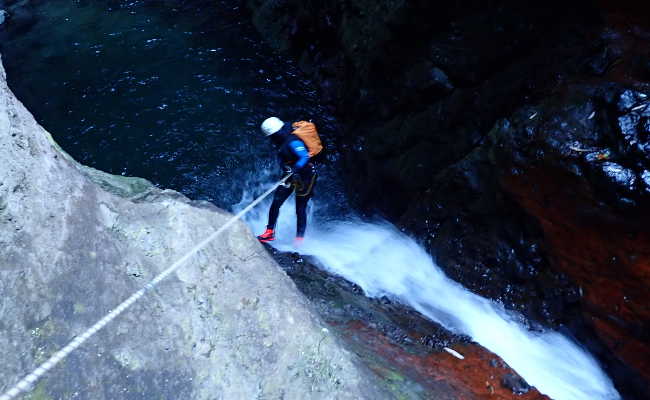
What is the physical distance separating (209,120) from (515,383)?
8.07 m

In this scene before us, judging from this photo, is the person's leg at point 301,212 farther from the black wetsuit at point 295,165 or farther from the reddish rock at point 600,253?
the reddish rock at point 600,253

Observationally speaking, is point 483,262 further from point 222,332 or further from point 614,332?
point 222,332

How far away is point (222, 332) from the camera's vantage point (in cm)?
280

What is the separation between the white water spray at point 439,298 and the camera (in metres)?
4.81

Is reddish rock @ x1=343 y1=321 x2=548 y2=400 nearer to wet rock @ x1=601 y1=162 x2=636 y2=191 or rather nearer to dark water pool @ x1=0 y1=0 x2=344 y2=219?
wet rock @ x1=601 y1=162 x2=636 y2=191

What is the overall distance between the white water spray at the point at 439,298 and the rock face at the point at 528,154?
0.72 ft

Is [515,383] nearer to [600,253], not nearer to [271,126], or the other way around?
[600,253]

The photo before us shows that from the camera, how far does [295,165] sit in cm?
607

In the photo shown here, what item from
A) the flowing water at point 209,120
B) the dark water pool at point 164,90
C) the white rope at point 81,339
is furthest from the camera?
the dark water pool at point 164,90

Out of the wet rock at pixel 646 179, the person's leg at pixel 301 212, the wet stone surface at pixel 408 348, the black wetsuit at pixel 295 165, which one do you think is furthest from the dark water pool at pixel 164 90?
the wet rock at pixel 646 179

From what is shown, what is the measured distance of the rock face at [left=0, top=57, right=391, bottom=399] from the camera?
2.29 meters

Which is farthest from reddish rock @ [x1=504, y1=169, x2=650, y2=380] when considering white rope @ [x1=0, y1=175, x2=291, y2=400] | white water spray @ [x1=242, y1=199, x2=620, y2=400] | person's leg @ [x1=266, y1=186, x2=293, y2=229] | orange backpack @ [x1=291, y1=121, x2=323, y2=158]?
white rope @ [x1=0, y1=175, x2=291, y2=400]

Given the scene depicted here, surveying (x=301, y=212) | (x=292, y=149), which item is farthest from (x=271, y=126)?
(x=301, y=212)

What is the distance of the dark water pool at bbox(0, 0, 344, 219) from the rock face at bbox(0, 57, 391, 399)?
5.49 meters
